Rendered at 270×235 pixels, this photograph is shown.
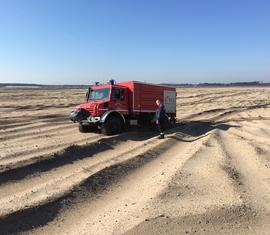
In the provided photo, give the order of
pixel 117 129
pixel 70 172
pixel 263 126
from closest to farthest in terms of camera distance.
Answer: pixel 70 172 → pixel 117 129 → pixel 263 126

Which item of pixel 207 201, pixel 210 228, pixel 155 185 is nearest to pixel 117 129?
pixel 155 185

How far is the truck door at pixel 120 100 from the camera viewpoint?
17.1 m

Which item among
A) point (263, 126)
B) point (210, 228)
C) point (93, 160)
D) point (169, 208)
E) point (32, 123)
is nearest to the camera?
point (210, 228)

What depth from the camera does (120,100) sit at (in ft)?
56.9

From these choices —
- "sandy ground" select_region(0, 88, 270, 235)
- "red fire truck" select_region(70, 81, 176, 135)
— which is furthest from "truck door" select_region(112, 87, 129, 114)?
"sandy ground" select_region(0, 88, 270, 235)

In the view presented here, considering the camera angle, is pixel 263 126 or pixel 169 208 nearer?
pixel 169 208

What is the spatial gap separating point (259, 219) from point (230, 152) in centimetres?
546

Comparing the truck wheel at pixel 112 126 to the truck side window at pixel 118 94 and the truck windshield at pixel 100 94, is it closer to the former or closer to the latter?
the truck side window at pixel 118 94

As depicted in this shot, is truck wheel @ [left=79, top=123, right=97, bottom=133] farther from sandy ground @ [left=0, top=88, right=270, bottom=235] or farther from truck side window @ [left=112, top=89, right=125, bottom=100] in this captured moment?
sandy ground @ [left=0, top=88, right=270, bottom=235]

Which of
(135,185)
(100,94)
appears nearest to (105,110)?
(100,94)

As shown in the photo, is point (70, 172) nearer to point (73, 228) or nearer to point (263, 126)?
point (73, 228)

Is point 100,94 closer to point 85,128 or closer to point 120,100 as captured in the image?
point 120,100

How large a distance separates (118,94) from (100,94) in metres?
0.82

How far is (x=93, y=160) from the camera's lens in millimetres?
11672
